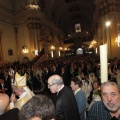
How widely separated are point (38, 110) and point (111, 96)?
1.18 meters

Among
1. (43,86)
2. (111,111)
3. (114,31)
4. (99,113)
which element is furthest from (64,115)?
(114,31)

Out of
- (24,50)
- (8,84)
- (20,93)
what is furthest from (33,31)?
(20,93)

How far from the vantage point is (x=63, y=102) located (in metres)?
3.45

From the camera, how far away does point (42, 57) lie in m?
24.8

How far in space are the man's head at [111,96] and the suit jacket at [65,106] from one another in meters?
1.15

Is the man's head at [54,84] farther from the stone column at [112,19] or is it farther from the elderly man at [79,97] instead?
the stone column at [112,19]

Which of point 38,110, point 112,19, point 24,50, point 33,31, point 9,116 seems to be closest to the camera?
point 38,110

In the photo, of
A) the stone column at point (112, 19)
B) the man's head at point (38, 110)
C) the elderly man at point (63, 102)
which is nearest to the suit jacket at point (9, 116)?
the elderly man at point (63, 102)

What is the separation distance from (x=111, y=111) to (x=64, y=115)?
3.98 ft

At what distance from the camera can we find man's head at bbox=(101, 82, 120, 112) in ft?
7.78

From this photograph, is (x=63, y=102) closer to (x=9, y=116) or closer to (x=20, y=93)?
(x=20, y=93)

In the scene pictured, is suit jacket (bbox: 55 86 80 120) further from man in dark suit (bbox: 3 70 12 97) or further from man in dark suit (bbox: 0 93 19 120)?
man in dark suit (bbox: 3 70 12 97)

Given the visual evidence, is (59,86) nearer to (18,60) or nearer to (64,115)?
(64,115)

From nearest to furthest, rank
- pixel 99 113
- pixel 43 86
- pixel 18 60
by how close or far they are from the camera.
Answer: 1. pixel 99 113
2. pixel 43 86
3. pixel 18 60
